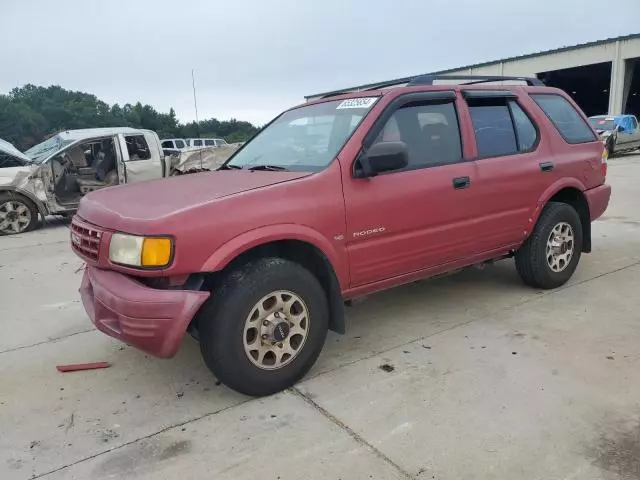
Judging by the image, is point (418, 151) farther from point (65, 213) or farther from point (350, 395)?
point (65, 213)

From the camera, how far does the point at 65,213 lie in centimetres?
968

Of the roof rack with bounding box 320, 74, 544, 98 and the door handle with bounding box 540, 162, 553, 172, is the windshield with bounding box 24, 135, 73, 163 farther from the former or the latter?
the door handle with bounding box 540, 162, 553, 172

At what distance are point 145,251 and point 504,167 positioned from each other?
2810mm

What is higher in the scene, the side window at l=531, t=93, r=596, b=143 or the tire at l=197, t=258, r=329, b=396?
the side window at l=531, t=93, r=596, b=143

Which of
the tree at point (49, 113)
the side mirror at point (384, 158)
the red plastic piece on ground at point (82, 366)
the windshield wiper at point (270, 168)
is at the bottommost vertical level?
the red plastic piece on ground at point (82, 366)

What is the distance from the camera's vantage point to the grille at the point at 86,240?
9.84ft

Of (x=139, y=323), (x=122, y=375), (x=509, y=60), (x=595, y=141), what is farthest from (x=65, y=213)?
(x=509, y=60)

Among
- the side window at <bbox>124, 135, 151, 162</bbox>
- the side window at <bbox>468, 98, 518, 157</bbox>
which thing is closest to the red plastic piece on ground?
the side window at <bbox>468, 98, 518, 157</bbox>

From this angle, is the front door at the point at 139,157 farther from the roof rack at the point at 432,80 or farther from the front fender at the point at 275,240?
the front fender at the point at 275,240

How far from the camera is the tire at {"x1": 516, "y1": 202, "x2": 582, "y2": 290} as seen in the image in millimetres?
4512

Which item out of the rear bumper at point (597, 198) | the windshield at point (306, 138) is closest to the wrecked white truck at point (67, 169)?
the windshield at point (306, 138)

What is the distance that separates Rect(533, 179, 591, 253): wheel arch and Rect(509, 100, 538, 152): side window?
424 mm

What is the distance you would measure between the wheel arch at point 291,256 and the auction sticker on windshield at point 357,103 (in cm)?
110

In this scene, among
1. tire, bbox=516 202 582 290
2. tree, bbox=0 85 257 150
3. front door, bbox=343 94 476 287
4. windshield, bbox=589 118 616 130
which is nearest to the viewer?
front door, bbox=343 94 476 287
